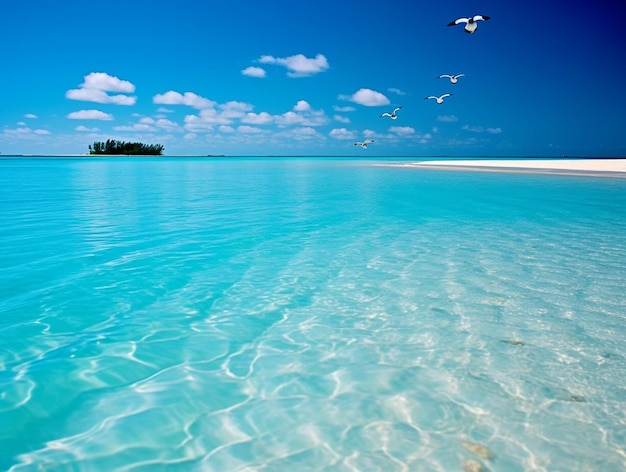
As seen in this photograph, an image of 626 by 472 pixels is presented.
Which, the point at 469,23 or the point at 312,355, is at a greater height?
the point at 469,23

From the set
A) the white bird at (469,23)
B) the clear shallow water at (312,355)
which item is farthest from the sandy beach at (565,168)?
the clear shallow water at (312,355)

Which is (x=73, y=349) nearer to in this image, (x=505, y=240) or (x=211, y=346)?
(x=211, y=346)

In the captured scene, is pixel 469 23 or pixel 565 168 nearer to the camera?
pixel 469 23

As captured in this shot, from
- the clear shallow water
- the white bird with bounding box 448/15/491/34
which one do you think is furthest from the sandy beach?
the clear shallow water

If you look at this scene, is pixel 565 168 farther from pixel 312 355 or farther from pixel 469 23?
pixel 312 355

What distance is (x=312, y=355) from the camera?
5496mm

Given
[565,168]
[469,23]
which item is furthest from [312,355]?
[565,168]

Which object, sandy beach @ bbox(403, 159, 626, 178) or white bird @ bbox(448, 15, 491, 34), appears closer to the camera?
white bird @ bbox(448, 15, 491, 34)

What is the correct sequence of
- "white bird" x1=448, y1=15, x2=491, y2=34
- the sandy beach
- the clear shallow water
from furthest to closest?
the sandy beach, "white bird" x1=448, y1=15, x2=491, y2=34, the clear shallow water

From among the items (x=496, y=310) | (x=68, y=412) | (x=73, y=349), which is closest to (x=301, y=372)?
(x=68, y=412)

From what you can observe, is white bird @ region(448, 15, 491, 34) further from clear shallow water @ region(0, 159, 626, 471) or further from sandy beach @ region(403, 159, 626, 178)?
sandy beach @ region(403, 159, 626, 178)

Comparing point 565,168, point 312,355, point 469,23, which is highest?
point 469,23

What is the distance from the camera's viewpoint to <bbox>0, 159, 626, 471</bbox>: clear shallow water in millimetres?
3834

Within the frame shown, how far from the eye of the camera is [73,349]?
5.60m
